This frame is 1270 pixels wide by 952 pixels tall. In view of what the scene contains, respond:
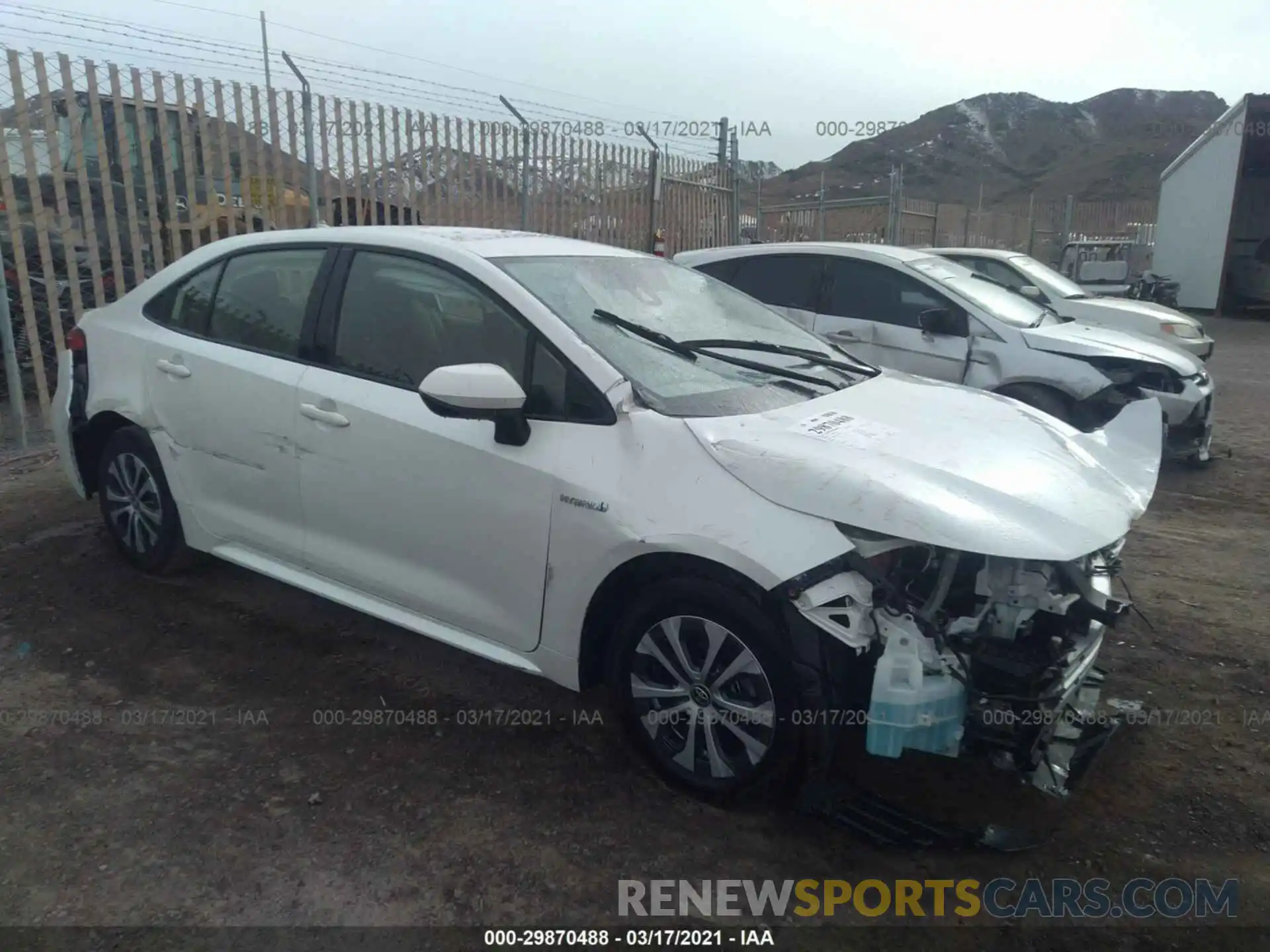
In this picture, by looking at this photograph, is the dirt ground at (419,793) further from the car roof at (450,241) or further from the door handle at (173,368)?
the car roof at (450,241)

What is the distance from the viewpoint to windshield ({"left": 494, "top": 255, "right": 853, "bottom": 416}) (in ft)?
10.4

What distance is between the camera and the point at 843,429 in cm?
306

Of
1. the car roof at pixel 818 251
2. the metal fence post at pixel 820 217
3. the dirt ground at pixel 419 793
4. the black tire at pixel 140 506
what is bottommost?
the dirt ground at pixel 419 793

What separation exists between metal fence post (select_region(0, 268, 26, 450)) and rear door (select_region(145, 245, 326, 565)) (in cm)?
282

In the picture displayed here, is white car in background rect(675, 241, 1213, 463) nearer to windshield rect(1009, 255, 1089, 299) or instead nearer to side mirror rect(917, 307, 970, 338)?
side mirror rect(917, 307, 970, 338)

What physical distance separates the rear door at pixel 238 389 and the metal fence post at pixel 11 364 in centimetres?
282

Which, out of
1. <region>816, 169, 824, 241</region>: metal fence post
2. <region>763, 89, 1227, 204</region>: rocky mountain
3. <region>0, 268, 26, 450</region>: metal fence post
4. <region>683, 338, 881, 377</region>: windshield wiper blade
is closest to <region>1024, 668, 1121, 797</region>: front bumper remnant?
<region>683, 338, 881, 377</region>: windshield wiper blade

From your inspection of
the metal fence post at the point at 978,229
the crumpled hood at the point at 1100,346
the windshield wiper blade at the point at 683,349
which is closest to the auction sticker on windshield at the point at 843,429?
the windshield wiper blade at the point at 683,349

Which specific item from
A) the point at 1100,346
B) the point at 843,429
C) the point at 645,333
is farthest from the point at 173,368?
the point at 1100,346

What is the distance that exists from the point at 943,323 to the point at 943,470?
4.05 m

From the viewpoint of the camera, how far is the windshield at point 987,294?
6.82 meters

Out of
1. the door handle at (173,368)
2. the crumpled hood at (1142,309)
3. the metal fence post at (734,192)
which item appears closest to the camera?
the door handle at (173,368)

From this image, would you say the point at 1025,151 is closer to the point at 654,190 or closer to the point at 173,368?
the point at 654,190

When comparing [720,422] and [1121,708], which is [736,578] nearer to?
[720,422]
